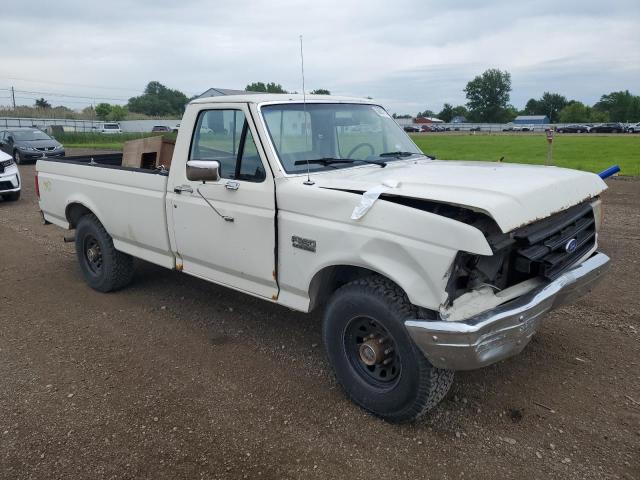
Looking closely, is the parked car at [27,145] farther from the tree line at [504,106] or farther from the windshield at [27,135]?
the tree line at [504,106]

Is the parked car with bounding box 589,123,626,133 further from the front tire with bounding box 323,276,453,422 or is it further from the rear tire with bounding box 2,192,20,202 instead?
the front tire with bounding box 323,276,453,422

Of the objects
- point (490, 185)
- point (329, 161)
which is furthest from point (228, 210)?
point (490, 185)

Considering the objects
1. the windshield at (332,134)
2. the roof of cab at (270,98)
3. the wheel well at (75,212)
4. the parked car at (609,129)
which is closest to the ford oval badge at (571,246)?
the windshield at (332,134)

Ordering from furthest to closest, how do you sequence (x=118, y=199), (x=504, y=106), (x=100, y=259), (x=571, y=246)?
(x=504, y=106), (x=100, y=259), (x=118, y=199), (x=571, y=246)

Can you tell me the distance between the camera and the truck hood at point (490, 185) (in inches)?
115

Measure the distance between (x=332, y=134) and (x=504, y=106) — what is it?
12705 centimetres

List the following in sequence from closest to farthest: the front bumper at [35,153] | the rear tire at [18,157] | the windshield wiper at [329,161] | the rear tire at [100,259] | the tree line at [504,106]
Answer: the windshield wiper at [329,161]
the rear tire at [100,259]
the front bumper at [35,153]
the rear tire at [18,157]
the tree line at [504,106]

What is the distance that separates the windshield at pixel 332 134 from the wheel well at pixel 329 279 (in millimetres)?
822

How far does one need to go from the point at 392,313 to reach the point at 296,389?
3.71 ft

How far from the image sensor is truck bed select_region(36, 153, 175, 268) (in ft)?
16.1

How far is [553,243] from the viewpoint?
3277 millimetres

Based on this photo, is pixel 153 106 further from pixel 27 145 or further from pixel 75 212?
pixel 75 212

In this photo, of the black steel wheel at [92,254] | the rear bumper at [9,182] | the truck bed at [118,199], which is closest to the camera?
the truck bed at [118,199]

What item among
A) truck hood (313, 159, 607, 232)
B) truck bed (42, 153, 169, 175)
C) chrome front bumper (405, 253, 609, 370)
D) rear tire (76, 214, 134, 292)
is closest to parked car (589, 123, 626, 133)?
truck bed (42, 153, 169, 175)
